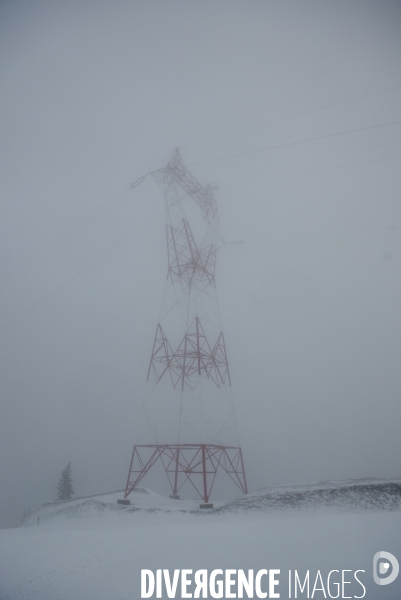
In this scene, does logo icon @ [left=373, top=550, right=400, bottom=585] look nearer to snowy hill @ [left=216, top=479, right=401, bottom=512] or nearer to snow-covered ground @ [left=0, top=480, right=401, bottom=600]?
snow-covered ground @ [left=0, top=480, right=401, bottom=600]

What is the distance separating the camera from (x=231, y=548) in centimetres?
999

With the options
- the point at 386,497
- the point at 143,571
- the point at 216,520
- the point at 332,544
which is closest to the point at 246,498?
the point at 216,520

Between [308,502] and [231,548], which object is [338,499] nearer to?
[308,502]

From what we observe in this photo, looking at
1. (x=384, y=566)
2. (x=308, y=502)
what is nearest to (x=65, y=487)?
(x=308, y=502)

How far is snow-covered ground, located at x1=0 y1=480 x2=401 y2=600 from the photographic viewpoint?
8766 mm

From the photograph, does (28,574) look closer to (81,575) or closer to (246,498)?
(81,575)

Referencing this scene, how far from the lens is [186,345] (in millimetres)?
21094

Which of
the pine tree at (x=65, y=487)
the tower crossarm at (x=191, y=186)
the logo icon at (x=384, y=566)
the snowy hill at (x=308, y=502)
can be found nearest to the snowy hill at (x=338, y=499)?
the snowy hill at (x=308, y=502)

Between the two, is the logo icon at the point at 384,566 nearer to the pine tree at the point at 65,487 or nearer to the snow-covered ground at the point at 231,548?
the snow-covered ground at the point at 231,548

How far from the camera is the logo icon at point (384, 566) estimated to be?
26.8ft

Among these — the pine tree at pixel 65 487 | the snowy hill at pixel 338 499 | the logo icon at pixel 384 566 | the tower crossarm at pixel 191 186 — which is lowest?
the pine tree at pixel 65 487

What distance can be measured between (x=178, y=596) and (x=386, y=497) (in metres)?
8.93

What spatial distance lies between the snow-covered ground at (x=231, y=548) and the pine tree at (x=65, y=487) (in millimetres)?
27464

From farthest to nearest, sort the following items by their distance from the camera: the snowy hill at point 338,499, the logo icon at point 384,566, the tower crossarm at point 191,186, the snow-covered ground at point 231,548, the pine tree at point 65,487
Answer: the pine tree at point 65,487 < the tower crossarm at point 191,186 < the snowy hill at point 338,499 < the snow-covered ground at point 231,548 < the logo icon at point 384,566
